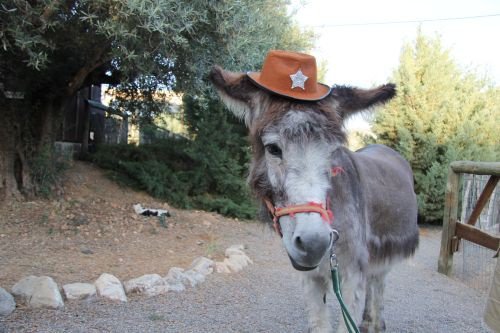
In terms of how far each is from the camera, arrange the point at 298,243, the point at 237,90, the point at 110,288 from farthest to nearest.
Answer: the point at 110,288
the point at 237,90
the point at 298,243

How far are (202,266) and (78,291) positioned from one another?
179cm

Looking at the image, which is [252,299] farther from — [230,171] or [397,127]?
[397,127]

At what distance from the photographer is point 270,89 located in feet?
8.11

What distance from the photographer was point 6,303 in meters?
3.88

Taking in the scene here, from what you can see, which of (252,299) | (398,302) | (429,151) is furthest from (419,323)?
(429,151)

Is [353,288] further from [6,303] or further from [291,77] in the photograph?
[6,303]

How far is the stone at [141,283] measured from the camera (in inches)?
189

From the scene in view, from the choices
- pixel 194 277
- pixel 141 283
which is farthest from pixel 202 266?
pixel 141 283

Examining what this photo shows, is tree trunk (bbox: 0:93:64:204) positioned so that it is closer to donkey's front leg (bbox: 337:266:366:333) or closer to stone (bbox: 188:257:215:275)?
stone (bbox: 188:257:215:275)

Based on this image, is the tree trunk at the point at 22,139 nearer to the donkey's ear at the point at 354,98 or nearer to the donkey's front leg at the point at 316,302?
the donkey's front leg at the point at 316,302

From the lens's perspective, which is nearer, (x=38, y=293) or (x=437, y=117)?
(x=38, y=293)

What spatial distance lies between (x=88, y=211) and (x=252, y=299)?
150 inches

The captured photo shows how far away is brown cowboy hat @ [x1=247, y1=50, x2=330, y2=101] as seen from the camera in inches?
96.1

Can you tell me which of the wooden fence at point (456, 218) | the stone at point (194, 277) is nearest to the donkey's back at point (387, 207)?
the wooden fence at point (456, 218)
